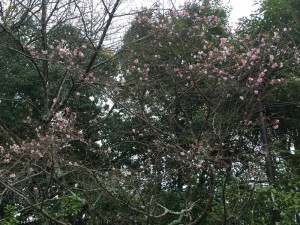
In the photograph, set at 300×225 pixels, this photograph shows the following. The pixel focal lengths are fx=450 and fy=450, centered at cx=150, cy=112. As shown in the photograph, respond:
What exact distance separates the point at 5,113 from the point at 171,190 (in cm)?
351

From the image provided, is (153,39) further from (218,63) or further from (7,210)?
(7,210)

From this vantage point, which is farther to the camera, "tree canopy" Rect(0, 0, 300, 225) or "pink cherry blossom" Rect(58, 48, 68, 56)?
"pink cherry blossom" Rect(58, 48, 68, 56)

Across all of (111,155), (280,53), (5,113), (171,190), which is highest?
(280,53)

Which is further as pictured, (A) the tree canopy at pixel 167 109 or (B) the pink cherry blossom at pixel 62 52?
(B) the pink cherry blossom at pixel 62 52

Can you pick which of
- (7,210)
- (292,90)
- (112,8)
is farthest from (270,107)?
(7,210)

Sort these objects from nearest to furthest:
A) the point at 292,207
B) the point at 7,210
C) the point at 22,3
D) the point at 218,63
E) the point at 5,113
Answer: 1. the point at 7,210
2. the point at 292,207
3. the point at 22,3
4. the point at 218,63
5. the point at 5,113

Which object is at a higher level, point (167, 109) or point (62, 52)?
point (62, 52)

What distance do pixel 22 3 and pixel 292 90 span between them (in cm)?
430

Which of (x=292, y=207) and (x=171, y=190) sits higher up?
(x=171, y=190)

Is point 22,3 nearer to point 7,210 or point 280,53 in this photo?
point 7,210

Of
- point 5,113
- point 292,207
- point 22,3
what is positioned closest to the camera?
point 292,207

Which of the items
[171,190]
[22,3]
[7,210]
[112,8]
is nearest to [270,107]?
[171,190]

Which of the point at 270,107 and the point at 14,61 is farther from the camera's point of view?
the point at 14,61

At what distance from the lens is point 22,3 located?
19.5ft
